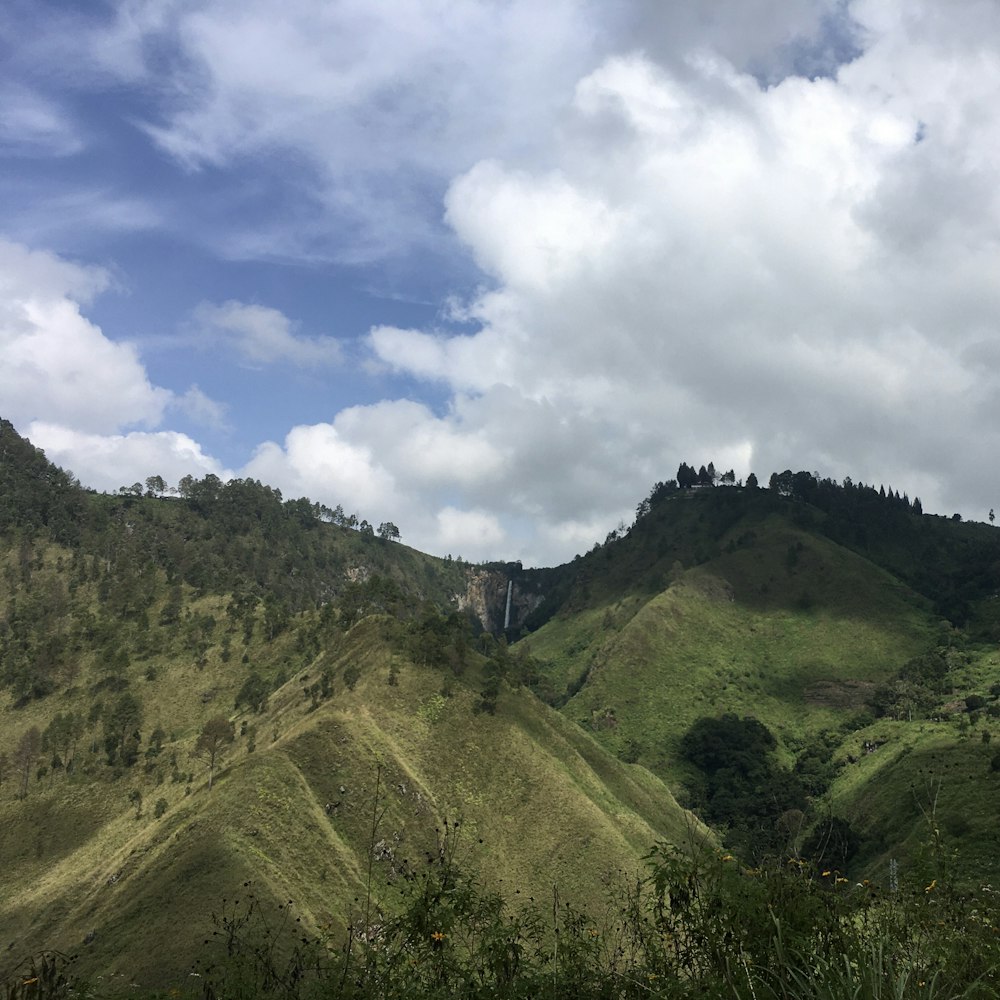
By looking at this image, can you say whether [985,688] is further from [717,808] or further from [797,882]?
[797,882]

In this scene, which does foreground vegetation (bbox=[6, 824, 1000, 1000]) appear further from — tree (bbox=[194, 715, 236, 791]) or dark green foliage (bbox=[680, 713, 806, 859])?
dark green foliage (bbox=[680, 713, 806, 859])

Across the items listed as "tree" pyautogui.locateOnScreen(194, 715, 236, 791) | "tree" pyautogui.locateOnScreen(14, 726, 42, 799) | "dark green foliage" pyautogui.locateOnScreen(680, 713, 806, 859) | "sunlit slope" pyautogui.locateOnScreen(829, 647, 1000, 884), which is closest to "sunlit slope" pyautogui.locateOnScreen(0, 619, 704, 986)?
"tree" pyautogui.locateOnScreen(194, 715, 236, 791)

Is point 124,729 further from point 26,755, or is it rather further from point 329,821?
point 329,821

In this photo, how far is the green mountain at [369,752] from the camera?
67375 millimetres

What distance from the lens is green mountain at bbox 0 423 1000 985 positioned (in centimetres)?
6738

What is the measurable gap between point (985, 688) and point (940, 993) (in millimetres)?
181282

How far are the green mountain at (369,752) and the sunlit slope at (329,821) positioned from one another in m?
0.31

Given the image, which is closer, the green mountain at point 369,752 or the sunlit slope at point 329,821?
the sunlit slope at point 329,821

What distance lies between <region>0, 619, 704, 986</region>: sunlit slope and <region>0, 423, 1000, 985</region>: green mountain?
1.00 ft

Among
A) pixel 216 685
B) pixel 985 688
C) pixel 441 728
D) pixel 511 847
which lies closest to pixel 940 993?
pixel 511 847

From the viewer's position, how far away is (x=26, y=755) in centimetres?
11281

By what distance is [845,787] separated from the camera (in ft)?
450

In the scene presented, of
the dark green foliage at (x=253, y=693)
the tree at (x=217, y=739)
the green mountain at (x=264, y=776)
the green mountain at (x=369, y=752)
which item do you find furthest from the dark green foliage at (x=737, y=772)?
the tree at (x=217, y=739)

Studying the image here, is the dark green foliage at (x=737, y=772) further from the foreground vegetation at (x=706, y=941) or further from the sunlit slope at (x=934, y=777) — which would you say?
the foreground vegetation at (x=706, y=941)
